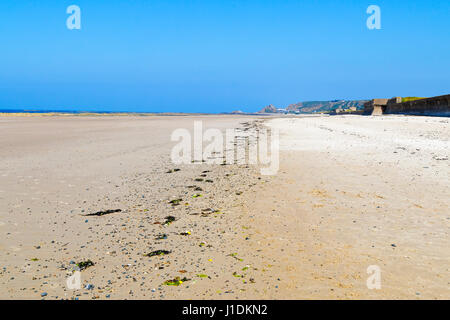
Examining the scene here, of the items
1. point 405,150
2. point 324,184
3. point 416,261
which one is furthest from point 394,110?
point 416,261

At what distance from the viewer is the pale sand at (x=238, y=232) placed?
2.93 m

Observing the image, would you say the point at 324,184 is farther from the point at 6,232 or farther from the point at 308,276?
the point at 6,232

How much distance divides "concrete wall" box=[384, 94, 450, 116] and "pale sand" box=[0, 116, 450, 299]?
74.9 feet

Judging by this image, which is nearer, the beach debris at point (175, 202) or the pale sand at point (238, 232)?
the pale sand at point (238, 232)

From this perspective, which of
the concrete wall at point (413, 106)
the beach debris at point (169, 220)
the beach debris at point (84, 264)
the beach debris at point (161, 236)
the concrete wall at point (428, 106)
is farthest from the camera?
the concrete wall at point (413, 106)

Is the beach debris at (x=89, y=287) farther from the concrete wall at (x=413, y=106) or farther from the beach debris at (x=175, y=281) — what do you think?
the concrete wall at (x=413, y=106)

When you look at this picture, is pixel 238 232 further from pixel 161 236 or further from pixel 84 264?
pixel 84 264

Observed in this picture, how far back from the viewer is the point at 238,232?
4184 mm

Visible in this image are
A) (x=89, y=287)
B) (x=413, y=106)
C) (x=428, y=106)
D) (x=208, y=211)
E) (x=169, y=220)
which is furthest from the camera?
(x=413, y=106)

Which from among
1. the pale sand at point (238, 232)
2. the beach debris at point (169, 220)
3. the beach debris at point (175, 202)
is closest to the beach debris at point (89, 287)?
the pale sand at point (238, 232)

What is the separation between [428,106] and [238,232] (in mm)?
32485

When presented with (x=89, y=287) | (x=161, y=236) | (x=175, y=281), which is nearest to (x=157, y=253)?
(x=161, y=236)

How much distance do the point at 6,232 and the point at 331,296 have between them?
13.6 feet

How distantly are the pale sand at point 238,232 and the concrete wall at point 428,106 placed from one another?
22.8m
